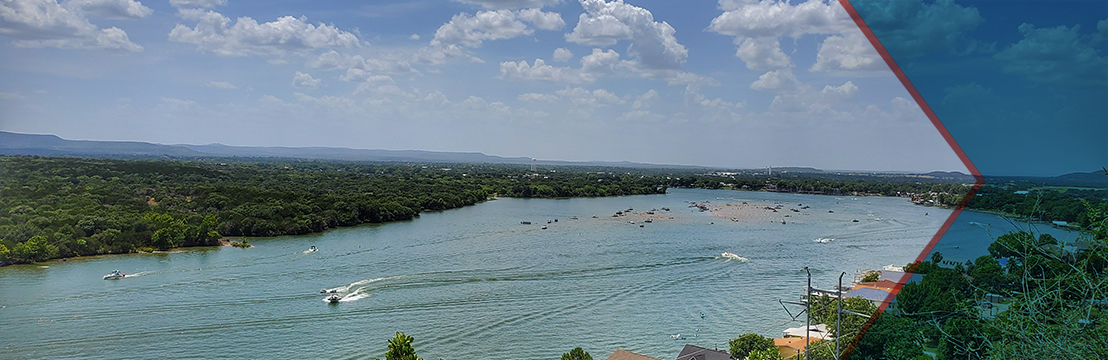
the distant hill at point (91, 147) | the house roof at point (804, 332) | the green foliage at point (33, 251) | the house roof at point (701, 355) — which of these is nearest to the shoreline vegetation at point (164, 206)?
the green foliage at point (33, 251)

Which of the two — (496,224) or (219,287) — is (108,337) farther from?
(496,224)

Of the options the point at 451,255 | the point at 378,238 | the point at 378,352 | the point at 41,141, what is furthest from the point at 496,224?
the point at 41,141

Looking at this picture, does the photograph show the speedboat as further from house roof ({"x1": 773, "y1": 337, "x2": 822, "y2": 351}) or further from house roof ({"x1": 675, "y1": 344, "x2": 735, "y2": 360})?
house roof ({"x1": 773, "y1": 337, "x2": 822, "y2": 351})

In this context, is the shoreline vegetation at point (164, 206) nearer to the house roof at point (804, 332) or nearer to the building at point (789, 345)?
the house roof at point (804, 332)

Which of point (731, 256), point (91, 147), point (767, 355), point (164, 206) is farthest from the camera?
point (91, 147)

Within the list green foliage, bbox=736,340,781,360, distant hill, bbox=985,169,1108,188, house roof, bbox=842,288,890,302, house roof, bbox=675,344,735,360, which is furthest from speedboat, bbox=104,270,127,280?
distant hill, bbox=985,169,1108,188

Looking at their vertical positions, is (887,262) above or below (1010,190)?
below

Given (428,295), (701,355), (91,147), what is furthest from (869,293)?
(91,147)

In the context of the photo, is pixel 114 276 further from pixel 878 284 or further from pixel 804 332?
pixel 878 284
